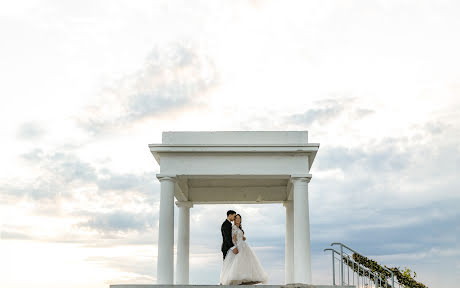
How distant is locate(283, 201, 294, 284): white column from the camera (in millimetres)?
21344

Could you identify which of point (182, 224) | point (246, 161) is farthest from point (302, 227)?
point (182, 224)

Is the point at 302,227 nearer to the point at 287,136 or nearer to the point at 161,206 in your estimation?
the point at 287,136

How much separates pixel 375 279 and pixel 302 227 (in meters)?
2.61

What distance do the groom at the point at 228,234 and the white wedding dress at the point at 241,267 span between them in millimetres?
111

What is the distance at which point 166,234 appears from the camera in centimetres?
1709

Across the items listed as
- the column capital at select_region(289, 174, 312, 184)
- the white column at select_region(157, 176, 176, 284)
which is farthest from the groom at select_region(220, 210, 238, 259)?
the column capital at select_region(289, 174, 312, 184)

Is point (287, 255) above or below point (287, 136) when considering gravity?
below

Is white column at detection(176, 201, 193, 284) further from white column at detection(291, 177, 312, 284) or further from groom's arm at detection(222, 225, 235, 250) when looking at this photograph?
white column at detection(291, 177, 312, 284)

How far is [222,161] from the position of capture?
1742 cm

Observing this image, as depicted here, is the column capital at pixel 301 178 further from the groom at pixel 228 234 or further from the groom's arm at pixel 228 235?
the groom's arm at pixel 228 235

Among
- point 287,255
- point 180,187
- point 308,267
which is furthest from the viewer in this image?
point 287,255

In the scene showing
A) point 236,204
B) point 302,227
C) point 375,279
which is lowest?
point 375,279

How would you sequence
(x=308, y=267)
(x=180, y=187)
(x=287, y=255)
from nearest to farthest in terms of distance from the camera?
1. (x=308, y=267)
2. (x=180, y=187)
3. (x=287, y=255)

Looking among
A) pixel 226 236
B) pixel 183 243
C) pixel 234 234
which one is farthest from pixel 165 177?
pixel 183 243
